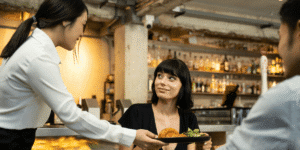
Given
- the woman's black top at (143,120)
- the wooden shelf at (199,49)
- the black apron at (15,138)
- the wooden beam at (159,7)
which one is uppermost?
the wooden beam at (159,7)

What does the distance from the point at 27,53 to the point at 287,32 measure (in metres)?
0.88

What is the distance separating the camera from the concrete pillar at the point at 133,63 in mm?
5000

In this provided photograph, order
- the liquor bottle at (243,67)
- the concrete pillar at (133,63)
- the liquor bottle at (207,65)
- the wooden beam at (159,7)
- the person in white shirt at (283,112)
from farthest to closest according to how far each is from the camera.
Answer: the liquor bottle at (243,67) < the liquor bottle at (207,65) < the concrete pillar at (133,63) < the wooden beam at (159,7) < the person in white shirt at (283,112)

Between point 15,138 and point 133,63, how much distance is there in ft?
13.1

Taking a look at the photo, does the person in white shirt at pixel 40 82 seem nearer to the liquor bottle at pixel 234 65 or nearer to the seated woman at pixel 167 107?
the seated woman at pixel 167 107

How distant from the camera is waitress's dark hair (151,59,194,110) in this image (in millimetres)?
2041

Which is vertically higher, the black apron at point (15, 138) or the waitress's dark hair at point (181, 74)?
the waitress's dark hair at point (181, 74)

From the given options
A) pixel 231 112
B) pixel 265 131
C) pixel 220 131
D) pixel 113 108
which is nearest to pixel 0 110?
pixel 265 131

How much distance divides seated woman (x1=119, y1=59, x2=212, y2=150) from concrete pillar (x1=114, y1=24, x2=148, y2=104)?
2.86 metres

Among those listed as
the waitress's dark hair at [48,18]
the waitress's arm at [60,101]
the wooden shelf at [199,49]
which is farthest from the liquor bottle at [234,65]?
the waitress's dark hair at [48,18]

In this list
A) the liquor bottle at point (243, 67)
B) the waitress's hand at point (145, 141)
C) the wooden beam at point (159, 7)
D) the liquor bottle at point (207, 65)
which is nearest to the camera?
the waitress's hand at point (145, 141)

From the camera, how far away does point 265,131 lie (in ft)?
2.08

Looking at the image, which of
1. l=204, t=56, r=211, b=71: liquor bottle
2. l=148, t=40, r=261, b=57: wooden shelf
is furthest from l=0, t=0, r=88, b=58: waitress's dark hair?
l=204, t=56, r=211, b=71: liquor bottle

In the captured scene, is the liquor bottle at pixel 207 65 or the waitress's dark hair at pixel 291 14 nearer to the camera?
the waitress's dark hair at pixel 291 14
